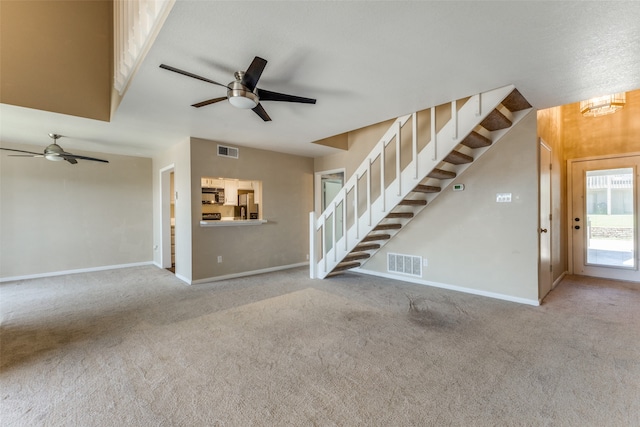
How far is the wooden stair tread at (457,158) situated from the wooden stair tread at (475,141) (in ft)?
0.54

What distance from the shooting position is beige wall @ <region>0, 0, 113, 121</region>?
3012mm

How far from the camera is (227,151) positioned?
5168 millimetres

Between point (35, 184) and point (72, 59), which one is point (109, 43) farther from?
point (35, 184)

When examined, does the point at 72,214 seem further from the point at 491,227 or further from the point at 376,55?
the point at 491,227

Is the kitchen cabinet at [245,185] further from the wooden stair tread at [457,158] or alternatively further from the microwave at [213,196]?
the wooden stair tread at [457,158]

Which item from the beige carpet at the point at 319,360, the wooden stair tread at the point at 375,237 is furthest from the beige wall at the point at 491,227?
the wooden stair tread at the point at 375,237

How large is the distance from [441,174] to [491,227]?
3.27 ft

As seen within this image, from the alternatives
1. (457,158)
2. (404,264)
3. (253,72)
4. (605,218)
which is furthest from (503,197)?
(253,72)

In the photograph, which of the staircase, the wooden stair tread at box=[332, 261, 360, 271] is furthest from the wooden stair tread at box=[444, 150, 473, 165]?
the wooden stair tread at box=[332, 261, 360, 271]

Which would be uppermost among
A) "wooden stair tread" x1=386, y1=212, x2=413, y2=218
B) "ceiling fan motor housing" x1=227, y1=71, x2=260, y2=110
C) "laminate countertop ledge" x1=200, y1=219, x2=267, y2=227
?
"ceiling fan motor housing" x1=227, y1=71, x2=260, y2=110

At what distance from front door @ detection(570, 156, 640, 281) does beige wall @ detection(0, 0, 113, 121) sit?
7.63 m

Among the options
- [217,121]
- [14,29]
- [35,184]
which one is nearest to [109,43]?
[14,29]

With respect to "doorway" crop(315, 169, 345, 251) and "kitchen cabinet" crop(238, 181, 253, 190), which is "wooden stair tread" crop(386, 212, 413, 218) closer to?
"doorway" crop(315, 169, 345, 251)

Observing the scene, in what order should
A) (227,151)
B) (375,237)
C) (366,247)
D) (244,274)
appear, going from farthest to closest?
1. (244,274)
2. (227,151)
3. (366,247)
4. (375,237)
